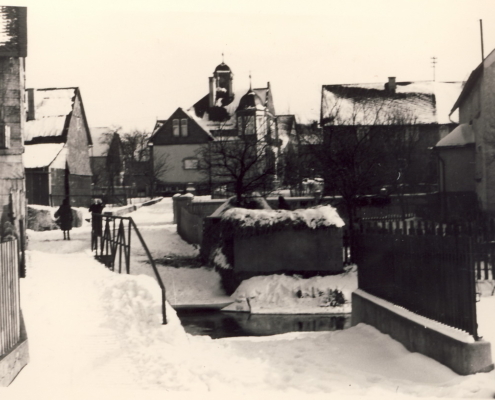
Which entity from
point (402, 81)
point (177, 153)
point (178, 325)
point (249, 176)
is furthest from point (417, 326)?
point (249, 176)

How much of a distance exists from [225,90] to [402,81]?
243 cm

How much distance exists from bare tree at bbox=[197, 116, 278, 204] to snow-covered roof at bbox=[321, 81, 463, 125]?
5.72 feet

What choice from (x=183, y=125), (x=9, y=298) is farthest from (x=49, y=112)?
(x=9, y=298)

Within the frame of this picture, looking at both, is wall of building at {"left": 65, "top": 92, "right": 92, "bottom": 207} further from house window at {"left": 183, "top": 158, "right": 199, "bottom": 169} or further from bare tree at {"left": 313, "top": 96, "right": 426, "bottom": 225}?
bare tree at {"left": 313, "top": 96, "right": 426, "bottom": 225}

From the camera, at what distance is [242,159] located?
1534 cm

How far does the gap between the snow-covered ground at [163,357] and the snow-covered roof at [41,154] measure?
1.77 meters

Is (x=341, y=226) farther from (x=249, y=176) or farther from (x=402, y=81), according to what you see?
(x=402, y=81)

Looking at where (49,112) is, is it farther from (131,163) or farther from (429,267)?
(429,267)

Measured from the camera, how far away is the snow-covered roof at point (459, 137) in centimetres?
734

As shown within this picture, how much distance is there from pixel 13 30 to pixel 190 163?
4.88 meters

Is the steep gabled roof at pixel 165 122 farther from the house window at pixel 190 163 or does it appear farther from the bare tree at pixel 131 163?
the house window at pixel 190 163

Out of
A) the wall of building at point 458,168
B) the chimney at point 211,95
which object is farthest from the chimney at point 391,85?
the chimney at point 211,95

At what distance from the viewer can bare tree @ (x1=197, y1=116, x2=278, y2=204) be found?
1289 centimetres

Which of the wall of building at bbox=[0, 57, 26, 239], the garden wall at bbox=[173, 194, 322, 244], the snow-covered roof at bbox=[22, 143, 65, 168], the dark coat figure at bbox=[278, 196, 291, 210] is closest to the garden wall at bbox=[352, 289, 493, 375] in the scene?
the wall of building at bbox=[0, 57, 26, 239]
